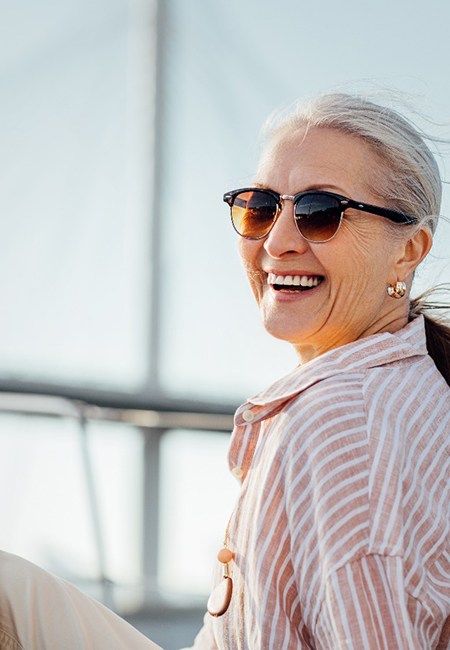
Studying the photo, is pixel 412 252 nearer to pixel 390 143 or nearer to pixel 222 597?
pixel 390 143

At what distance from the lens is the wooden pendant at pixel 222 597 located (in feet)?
5.20

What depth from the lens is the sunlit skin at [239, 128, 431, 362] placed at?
68.0 inches

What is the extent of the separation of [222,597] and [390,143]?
2.13 ft

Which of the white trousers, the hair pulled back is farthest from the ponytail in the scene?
the white trousers

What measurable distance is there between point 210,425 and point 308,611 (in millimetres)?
4345

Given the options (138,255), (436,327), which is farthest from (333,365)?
(138,255)

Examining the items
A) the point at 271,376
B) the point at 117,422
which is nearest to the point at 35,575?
the point at 117,422

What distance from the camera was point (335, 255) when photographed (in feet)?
5.69

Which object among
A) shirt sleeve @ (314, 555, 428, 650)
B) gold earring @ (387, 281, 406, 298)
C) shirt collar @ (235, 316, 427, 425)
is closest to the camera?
shirt sleeve @ (314, 555, 428, 650)

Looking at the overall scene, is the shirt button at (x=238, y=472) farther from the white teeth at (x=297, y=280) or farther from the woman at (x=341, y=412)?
the white teeth at (x=297, y=280)

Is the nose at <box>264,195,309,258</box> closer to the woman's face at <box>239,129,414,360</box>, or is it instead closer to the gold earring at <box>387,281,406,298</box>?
the woman's face at <box>239,129,414,360</box>

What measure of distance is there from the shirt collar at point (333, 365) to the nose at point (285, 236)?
0.19 meters

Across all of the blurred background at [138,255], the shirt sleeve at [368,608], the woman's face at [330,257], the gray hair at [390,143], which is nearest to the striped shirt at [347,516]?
the shirt sleeve at [368,608]

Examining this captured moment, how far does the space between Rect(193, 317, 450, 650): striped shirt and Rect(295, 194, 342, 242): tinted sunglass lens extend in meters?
0.20
